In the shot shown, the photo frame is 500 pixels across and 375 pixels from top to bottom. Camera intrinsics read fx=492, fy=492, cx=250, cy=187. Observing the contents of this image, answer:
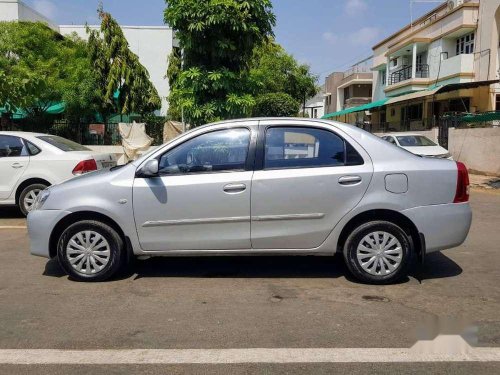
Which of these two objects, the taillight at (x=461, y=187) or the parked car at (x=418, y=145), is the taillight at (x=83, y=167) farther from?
the parked car at (x=418, y=145)

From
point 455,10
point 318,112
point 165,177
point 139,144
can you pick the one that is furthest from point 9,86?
point 318,112

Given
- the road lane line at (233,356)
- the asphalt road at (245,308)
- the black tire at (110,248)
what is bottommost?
the road lane line at (233,356)

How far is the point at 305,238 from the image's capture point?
5062 mm

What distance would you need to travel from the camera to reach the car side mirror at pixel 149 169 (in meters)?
4.99

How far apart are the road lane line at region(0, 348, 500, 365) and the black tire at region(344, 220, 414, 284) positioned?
1.40m

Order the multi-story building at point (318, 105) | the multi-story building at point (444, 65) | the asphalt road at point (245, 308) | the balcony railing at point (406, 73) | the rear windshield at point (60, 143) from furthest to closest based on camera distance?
the multi-story building at point (318, 105)
the balcony railing at point (406, 73)
the multi-story building at point (444, 65)
the rear windshield at point (60, 143)
the asphalt road at point (245, 308)

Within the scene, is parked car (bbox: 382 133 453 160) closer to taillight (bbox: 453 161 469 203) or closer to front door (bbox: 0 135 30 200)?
taillight (bbox: 453 161 469 203)

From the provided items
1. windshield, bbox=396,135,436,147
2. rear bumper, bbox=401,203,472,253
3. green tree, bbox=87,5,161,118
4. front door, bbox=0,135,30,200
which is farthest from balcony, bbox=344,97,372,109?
rear bumper, bbox=401,203,472,253

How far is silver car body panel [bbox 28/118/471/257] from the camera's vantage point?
497cm

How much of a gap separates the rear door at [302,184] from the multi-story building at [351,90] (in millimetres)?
40215

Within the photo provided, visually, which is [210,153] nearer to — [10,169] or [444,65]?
[10,169]

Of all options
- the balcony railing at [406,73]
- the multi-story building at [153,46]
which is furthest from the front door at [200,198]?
the balcony railing at [406,73]

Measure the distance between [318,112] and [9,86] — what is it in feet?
213

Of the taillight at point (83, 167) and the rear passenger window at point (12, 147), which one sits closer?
the taillight at point (83, 167)
